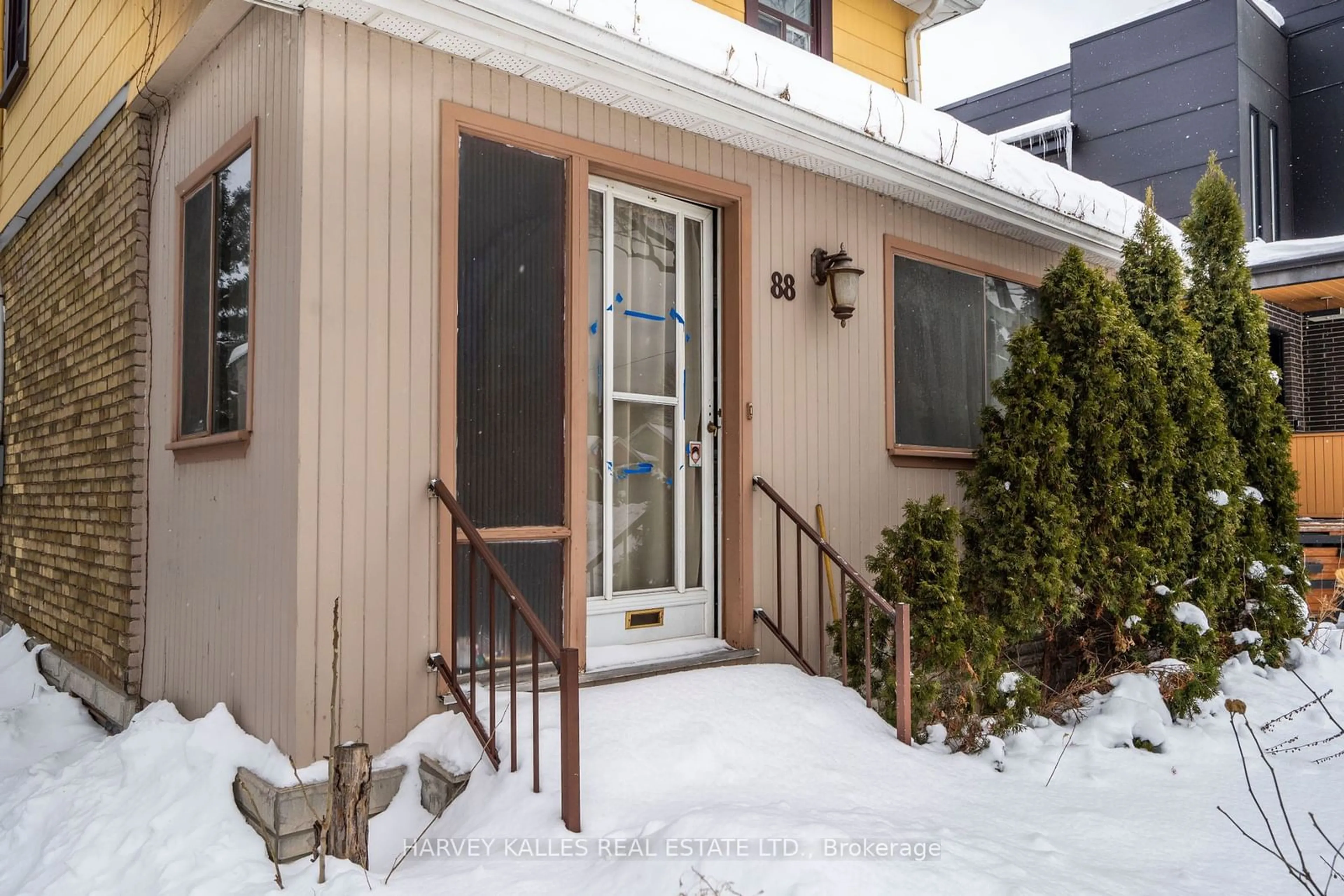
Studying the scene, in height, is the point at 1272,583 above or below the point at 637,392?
below

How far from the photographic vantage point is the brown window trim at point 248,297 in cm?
353

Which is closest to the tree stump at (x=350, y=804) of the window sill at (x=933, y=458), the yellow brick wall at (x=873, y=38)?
the window sill at (x=933, y=458)

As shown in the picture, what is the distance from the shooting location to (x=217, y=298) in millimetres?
3910

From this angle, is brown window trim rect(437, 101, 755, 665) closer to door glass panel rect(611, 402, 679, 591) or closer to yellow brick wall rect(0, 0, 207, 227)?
door glass panel rect(611, 402, 679, 591)

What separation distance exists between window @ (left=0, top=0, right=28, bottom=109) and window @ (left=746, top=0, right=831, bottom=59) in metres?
4.96

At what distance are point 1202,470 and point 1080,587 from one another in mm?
1125

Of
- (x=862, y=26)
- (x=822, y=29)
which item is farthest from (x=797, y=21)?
(x=862, y=26)

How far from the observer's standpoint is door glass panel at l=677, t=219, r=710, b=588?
14.8 feet

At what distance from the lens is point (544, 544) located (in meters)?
3.82

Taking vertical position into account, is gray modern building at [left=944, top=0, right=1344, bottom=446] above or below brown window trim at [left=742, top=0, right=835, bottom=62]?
above

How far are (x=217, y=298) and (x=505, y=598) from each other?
173 centimetres

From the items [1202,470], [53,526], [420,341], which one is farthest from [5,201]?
[1202,470]

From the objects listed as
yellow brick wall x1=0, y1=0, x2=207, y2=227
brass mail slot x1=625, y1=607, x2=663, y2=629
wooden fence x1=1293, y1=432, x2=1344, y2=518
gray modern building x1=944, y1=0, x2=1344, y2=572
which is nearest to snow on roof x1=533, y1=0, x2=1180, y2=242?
yellow brick wall x1=0, y1=0, x2=207, y2=227

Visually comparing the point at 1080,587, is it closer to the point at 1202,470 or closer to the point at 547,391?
the point at 1202,470
